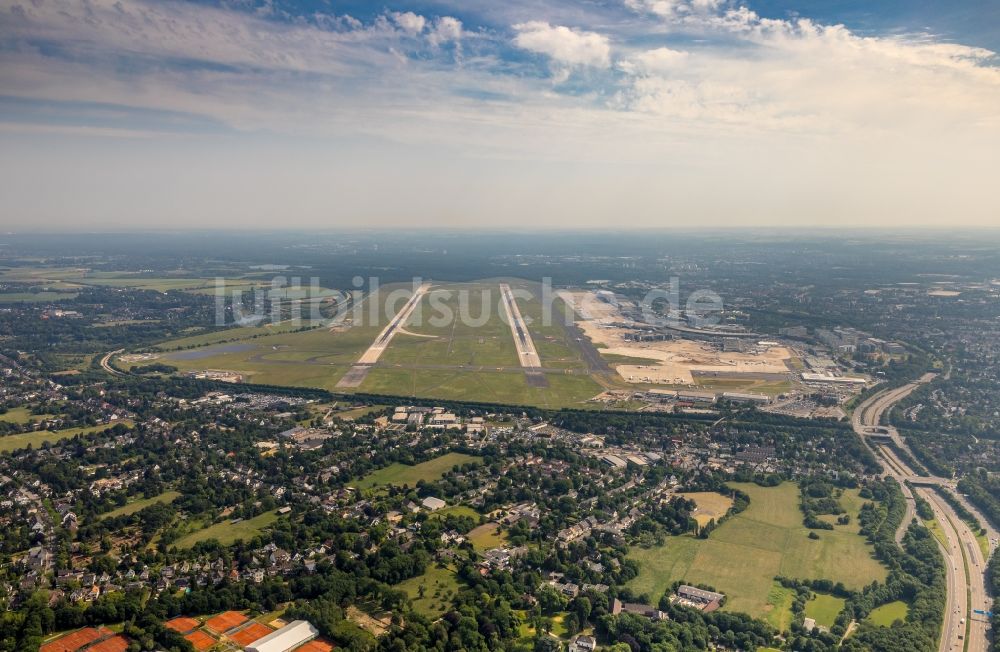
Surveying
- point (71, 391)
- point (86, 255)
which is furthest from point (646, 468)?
point (86, 255)

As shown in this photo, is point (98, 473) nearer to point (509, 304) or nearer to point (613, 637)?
point (613, 637)

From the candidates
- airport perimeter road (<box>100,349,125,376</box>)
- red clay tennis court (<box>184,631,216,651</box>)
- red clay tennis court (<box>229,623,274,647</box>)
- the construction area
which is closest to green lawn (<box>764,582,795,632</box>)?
red clay tennis court (<box>229,623,274,647</box>)

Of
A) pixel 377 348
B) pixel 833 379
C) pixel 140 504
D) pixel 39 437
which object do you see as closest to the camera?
pixel 140 504

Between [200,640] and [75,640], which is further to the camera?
[200,640]

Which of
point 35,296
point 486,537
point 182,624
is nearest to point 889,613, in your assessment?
point 486,537

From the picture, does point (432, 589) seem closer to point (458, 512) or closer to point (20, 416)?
point (458, 512)

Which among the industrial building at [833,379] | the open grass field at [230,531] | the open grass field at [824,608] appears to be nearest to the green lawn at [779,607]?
the open grass field at [824,608]

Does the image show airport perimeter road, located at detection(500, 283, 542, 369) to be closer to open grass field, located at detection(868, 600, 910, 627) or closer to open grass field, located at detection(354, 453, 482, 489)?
open grass field, located at detection(354, 453, 482, 489)
